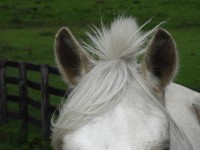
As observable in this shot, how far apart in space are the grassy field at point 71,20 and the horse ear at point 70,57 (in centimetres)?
1246

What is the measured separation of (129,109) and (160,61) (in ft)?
1.10

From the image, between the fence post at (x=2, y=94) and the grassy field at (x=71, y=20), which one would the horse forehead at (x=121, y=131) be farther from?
the grassy field at (x=71, y=20)

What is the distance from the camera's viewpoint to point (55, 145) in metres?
3.05

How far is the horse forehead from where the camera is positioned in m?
2.74

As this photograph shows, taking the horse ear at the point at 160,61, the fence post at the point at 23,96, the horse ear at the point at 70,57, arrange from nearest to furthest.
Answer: the horse ear at the point at 160,61 → the horse ear at the point at 70,57 → the fence post at the point at 23,96

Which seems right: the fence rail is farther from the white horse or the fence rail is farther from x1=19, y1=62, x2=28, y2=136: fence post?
the white horse

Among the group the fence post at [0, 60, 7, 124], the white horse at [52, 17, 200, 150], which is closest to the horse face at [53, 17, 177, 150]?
the white horse at [52, 17, 200, 150]

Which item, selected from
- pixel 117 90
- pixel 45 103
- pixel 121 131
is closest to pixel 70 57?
pixel 117 90

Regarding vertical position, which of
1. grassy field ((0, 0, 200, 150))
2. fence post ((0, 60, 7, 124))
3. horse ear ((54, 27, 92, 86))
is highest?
horse ear ((54, 27, 92, 86))

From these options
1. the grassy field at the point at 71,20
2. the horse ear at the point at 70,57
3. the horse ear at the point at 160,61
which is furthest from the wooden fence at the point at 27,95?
the grassy field at the point at 71,20

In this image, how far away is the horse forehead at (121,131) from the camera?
8.99 feet

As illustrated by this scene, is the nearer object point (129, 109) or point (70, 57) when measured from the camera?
point (129, 109)

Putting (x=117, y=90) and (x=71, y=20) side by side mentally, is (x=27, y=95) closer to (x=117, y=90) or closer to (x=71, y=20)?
(x=117, y=90)

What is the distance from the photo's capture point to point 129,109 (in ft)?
9.58
